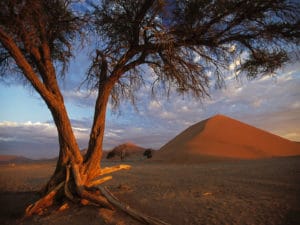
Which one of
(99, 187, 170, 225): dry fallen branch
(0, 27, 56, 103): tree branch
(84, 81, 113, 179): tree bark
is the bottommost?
(99, 187, 170, 225): dry fallen branch

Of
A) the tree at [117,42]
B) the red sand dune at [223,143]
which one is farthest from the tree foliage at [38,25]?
the red sand dune at [223,143]

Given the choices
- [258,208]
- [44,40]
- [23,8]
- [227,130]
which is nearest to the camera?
[258,208]

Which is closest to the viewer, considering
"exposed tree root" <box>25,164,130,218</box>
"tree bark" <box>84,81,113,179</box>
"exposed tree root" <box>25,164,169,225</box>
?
"exposed tree root" <box>25,164,169,225</box>

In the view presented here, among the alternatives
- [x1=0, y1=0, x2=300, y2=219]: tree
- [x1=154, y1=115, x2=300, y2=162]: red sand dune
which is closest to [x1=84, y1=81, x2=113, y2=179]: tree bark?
[x1=0, y1=0, x2=300, y2=219]: tree

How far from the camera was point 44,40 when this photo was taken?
8.21m

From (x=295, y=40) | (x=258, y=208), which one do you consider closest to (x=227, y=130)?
(x=295, y=40)

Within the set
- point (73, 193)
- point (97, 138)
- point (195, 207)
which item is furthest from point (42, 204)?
point (195, 207)

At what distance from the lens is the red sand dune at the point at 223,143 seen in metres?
31.6

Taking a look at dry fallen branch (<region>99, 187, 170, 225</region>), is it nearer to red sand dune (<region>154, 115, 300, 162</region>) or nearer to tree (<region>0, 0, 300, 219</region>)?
tree (<region>0, 0, 300, 219</region>)

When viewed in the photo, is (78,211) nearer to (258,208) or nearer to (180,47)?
(258,208)

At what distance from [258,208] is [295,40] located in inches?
216

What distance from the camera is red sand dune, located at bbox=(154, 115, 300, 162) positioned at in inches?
1244

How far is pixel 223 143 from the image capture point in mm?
35344

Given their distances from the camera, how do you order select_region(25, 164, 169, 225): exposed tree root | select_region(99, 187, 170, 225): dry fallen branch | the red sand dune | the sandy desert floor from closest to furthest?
select_region(99, 187, 170, 225): dry fallen branch < the sandy desert floor < select_region(25, 164, 169, 225): exposed tree root < the red sand dune
